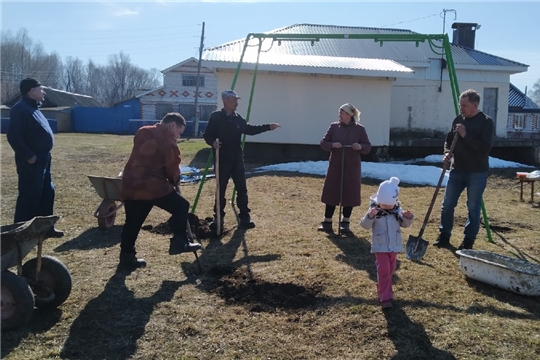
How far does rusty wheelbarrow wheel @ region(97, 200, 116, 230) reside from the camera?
21.3 ft

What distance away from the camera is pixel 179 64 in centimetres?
4222

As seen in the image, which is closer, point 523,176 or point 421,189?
point 523,176

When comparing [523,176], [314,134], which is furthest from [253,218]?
[314,134]

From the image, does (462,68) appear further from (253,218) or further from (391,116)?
(253,218)

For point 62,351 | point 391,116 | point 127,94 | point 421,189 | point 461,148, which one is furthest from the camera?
point 127,94

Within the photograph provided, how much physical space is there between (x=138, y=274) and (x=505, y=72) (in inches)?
757

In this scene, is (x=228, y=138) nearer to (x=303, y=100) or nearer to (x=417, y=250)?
(x=417, y=250)

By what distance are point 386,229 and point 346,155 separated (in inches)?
97.9

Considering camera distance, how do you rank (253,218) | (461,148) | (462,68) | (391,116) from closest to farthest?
(461,148) → (253,218) → (391,116) → (462,68)

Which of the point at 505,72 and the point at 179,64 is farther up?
the point at 179,64

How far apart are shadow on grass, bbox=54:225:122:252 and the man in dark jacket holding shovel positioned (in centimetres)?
413

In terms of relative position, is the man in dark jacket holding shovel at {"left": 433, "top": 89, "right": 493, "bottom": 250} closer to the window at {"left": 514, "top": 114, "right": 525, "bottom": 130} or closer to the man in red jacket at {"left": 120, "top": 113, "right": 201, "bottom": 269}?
the man in red jacket at {"left": 120, "top": 113, "right": 201, "bottom": 269}

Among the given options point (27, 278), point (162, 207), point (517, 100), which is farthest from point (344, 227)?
point (517, 100)

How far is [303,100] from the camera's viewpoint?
16.0 metres
